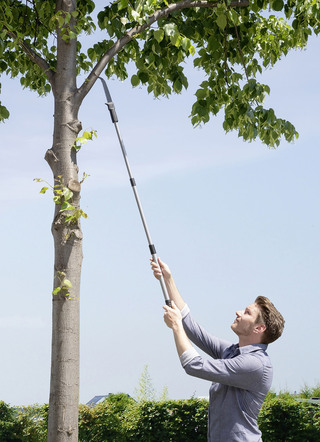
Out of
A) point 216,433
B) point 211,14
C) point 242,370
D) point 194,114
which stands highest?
point 211,14

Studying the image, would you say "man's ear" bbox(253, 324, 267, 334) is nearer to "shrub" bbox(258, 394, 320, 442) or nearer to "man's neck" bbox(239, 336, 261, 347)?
"man's neck" bbox(239, 336, 261, 347)

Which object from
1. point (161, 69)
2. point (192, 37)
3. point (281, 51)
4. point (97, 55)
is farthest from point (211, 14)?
point (281, 51)

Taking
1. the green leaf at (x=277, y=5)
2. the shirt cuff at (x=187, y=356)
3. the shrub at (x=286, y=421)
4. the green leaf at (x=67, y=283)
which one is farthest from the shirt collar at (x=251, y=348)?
the shrub at (x=286, y=421)

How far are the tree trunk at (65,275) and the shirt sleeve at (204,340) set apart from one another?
1750 mm

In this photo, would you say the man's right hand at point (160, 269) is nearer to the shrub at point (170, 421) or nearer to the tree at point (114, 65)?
the tree at point (114, 65)

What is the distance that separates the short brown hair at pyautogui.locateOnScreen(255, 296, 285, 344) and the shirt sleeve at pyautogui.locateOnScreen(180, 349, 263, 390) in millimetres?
228

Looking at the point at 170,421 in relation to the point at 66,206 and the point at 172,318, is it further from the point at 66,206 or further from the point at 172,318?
the point at 172,318

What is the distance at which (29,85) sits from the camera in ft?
32.3

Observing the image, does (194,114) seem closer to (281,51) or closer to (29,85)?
(281,51)

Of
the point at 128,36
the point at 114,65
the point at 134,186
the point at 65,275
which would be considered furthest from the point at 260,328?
the point at 114,65

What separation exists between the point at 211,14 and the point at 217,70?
4.33ft

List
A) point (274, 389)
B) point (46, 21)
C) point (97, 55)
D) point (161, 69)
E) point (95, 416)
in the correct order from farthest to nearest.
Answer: point (274, 389) < point (95, 416) < point (46, 21) < point (97, 55) < point (161, 69)

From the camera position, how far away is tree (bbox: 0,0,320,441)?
5.96 meters

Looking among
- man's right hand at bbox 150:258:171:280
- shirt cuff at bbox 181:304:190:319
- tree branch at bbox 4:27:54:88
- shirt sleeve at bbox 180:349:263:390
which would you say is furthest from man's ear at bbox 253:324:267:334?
tree branch at bbox 4:27:54:88
